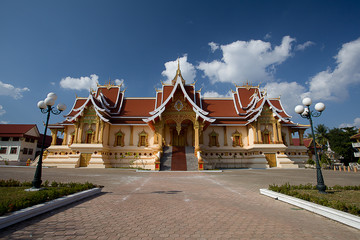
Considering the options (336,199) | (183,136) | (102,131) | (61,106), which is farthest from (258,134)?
(61,106)

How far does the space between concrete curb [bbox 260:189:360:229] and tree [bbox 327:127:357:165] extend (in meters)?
41.4

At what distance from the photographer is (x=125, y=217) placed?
153 inches

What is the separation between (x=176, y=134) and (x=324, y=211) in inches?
770

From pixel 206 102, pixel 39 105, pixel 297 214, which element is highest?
pixel 206 102

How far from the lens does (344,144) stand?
36938mm

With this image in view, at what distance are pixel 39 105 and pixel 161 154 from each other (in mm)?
13017

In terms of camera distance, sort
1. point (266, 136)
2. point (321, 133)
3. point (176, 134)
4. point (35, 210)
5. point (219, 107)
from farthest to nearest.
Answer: point (321, 133) → point (219, 107) → point (176, 134) → point (266, 136) → point (35, 210)

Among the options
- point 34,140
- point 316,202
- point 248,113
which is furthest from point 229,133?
point 34,140

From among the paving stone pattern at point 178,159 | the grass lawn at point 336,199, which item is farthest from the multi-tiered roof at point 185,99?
the grass lawn at point 336,199

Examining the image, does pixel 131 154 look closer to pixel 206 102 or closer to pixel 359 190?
pixel 206 102

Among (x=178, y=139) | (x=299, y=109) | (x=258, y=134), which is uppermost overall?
(x=258, y=134)

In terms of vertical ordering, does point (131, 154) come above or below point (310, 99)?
below

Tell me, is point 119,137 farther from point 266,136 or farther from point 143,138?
point 266,136

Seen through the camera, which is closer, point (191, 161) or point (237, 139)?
point (191, 161)
